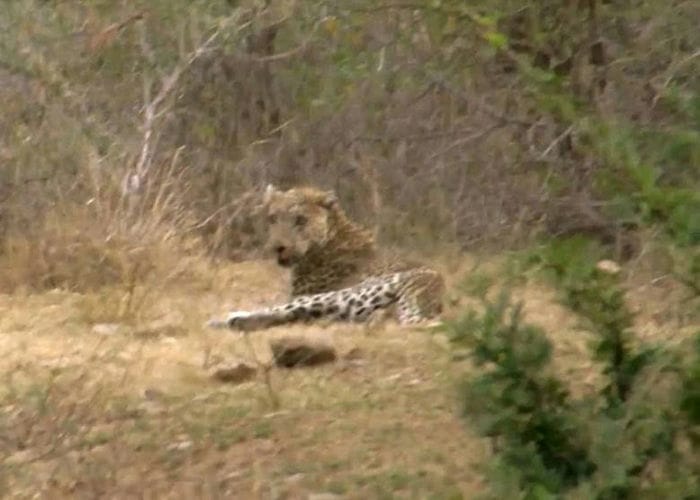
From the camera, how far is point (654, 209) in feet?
13.2

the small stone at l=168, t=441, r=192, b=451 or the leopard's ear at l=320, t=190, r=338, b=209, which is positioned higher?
the small stone at l=168, t=441, r=192, b=451

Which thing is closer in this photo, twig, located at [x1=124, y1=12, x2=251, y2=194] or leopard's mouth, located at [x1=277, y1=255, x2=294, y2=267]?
leopard's mouth, located at [x1=277, y1=255, x2=294, y2=267]

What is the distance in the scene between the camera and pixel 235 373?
6.10 meters

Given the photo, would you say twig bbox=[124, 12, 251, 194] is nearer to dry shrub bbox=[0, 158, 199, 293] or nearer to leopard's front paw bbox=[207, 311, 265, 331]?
dry shrub bbox=[0, 158, 199, 293]

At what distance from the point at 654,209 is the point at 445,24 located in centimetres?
307

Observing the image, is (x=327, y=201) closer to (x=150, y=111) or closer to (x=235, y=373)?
(x=150, y=111)

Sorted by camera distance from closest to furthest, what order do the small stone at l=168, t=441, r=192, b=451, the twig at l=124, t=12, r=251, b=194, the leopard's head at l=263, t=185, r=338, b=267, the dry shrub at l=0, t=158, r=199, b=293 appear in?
1. the small stone at l=168, t=441, r=192, b=451
2. the leopard's head at l=263, t=185, r=338, b=267
3. the dry shrub at l=0, t=158, r=199, b=293
4. the twig at l=124, t=12, r=251, b=194

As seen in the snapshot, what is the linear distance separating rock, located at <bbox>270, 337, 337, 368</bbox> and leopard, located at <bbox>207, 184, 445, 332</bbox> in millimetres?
1553

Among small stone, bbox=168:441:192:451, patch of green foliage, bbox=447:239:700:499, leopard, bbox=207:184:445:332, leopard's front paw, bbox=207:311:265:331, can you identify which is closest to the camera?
patch of green foliage, bbox=447:239:700:499

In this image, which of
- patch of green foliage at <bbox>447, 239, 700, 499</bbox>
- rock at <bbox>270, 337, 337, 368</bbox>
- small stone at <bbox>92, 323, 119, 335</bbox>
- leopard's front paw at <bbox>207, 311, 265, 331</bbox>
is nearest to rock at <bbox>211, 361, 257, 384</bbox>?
rock at <bbox>270, 337, 337, 368</bbox>

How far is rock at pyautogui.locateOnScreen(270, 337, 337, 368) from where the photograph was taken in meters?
6.36

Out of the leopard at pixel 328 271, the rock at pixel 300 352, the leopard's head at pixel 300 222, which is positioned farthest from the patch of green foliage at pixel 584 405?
the leopard's head at pixel 300 222

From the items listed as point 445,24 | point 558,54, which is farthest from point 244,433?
Answer: point 558,54

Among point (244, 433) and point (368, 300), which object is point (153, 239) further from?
point (244, 433)
